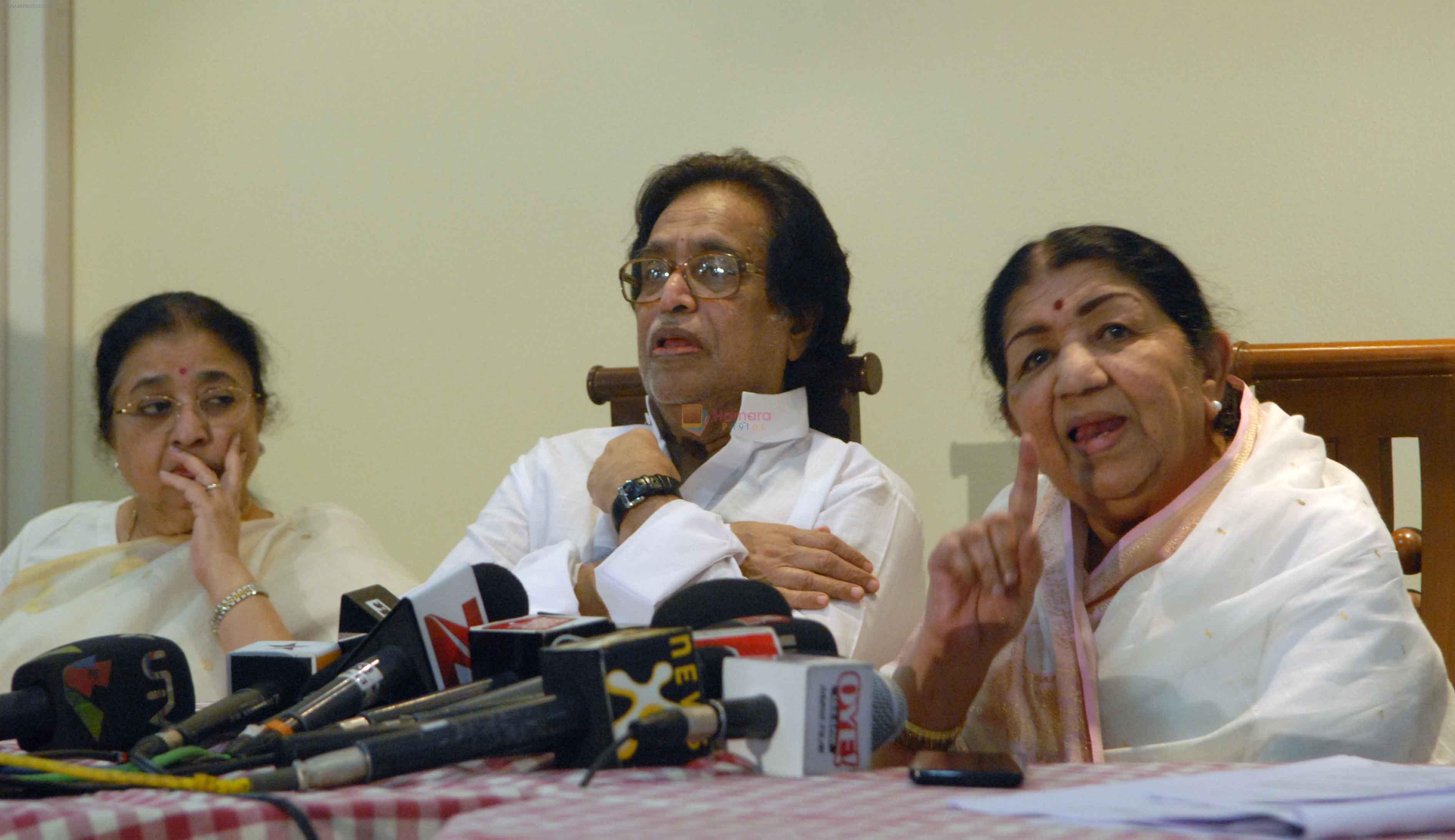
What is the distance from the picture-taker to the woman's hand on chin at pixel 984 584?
130 centimetres

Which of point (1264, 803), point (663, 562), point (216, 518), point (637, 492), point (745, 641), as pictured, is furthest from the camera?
point (216, 518)

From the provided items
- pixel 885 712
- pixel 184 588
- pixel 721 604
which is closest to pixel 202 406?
pixel 184 588

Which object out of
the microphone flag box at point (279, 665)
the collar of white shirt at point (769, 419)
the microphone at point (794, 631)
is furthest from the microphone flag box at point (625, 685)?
the collar of white shirt at point (769, 419)

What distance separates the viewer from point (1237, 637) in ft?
4.54

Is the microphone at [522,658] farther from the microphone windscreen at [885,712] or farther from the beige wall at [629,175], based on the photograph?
the beige wall at [629,175]

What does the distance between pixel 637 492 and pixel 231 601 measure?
30.6 inches

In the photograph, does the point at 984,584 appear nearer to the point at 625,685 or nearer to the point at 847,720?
the point at 847,720

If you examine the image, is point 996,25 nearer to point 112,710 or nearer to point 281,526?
point 281,526

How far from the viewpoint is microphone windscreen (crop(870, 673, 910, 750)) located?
0.93 metres

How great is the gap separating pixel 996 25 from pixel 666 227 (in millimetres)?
1070

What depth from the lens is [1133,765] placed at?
0.91 m

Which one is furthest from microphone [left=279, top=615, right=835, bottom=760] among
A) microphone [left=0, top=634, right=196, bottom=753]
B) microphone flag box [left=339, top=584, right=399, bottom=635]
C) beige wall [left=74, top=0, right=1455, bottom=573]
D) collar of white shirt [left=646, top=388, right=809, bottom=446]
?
beige wall [left=74, top=0, right=1455, bottom=573]

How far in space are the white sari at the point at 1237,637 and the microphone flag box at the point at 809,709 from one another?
593mm

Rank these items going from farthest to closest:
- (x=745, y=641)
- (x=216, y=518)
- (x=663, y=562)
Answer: (x=216, y=518) < (x=663, y=562) < (x=745, y=641)
